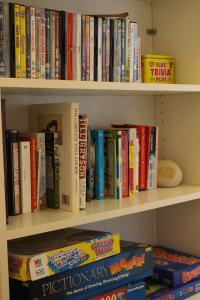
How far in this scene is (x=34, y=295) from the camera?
3.41ft

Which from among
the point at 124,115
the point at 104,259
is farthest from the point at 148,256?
the point at 124,115

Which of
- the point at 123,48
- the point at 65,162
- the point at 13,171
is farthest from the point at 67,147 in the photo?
the point at 123,48

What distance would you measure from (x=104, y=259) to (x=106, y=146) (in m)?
0.35

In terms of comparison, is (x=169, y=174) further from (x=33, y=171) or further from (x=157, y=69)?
(x=33, y=171)

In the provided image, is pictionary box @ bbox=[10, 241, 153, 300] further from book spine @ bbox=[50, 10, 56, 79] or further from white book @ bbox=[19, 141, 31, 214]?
book spine @ bbox=[50, 10, 56, 79]

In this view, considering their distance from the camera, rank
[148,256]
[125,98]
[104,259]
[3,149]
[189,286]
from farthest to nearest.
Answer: [125,98] < [189,286] < [148,256] < [104,259] < [3,149]

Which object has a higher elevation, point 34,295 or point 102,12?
point 102,12

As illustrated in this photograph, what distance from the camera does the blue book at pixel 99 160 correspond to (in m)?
1.32

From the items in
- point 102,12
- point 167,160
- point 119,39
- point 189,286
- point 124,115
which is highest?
point 102,12

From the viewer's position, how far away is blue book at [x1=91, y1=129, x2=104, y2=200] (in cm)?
132

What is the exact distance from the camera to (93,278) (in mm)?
1146

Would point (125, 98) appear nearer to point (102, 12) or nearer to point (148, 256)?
point (102, 12)

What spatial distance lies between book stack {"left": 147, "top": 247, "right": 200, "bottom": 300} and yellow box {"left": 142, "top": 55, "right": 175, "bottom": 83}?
1.99 ft

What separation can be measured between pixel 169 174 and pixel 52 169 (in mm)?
494
